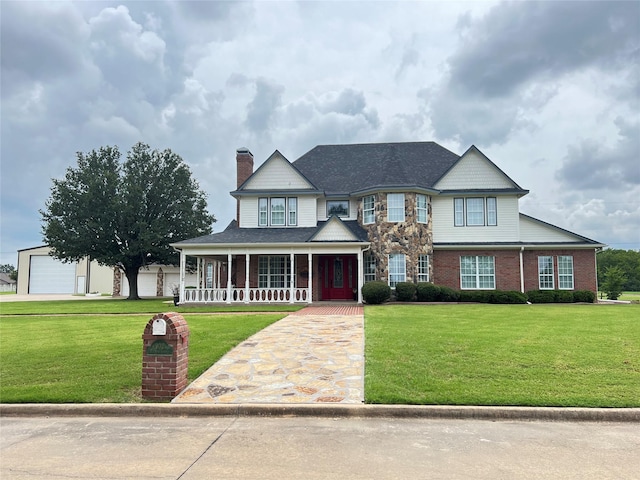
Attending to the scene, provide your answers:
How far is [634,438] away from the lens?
504cm

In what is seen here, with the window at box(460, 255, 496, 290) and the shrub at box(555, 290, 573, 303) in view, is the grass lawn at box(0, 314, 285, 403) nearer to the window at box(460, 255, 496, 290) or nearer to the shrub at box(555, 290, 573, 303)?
A: the window at box(460, 255, 496, 290)

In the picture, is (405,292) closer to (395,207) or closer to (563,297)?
(395,207)

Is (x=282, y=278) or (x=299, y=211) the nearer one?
(x=282, y=278)

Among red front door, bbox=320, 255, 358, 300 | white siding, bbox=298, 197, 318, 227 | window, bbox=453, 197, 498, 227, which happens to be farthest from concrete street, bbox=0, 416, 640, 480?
window, bbox=453, 197, 498, 227

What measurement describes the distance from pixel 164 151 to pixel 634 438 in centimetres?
3306

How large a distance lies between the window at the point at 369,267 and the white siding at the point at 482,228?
3783 millimetres

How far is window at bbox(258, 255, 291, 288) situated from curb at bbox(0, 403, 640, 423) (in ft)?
58.6

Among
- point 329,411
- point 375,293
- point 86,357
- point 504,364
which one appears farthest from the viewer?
point 375,293

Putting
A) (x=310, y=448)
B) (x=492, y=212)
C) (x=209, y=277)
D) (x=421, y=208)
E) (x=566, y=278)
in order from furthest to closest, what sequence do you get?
1. (x=209, y=277)
2. (x=492, y=212)
3. (x=566, y=278)
4. (x=421, y=208)
5. (x=310, y=448)

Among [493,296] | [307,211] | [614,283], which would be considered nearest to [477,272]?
[493,296]

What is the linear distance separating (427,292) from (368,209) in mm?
5508

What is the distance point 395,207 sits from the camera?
23516 millimetres

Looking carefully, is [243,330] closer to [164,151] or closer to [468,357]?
[468,357]

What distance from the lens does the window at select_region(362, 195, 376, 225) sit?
23894 millimetres
